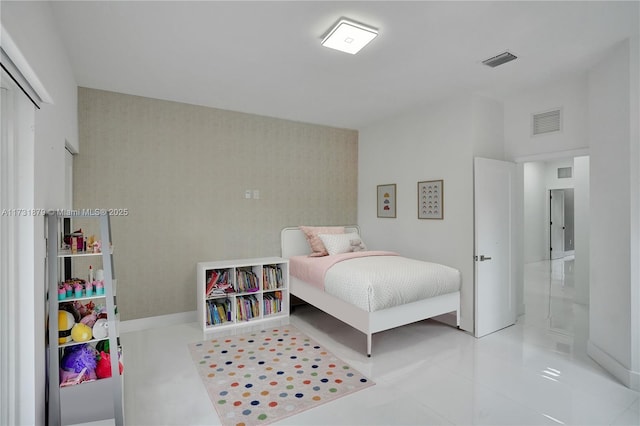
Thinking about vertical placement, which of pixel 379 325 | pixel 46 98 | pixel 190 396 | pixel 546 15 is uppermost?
pixel 546 15

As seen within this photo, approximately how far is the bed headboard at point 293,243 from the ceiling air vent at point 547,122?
3.11 metres

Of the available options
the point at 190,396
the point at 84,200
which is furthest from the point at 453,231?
the point at 84,200

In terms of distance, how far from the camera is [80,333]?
6.41 feet

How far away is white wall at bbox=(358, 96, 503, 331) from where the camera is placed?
3598 millimetres

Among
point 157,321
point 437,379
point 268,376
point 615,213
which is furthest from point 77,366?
point 615,213

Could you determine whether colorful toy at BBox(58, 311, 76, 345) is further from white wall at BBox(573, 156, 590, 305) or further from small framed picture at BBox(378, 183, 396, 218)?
white wall at BBox(573, 156, 590, 305)

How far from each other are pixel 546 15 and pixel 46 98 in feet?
10.2

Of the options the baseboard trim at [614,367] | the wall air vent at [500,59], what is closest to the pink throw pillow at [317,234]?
the wall air vent at [500,59]

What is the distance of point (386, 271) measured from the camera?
3.15 m

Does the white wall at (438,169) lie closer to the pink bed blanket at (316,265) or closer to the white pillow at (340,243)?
the pink bed blanket at (316,265)

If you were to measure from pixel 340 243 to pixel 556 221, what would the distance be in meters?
7.04

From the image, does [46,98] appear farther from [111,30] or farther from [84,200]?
[84,200]

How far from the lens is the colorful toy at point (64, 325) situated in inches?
76.2

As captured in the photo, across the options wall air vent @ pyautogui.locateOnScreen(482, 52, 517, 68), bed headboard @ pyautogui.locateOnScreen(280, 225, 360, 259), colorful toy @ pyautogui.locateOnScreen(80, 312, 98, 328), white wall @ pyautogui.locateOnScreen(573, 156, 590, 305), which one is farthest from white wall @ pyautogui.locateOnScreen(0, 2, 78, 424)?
white wall @ pyautogui.locateOnScreen(573, 156, 590, 305)
